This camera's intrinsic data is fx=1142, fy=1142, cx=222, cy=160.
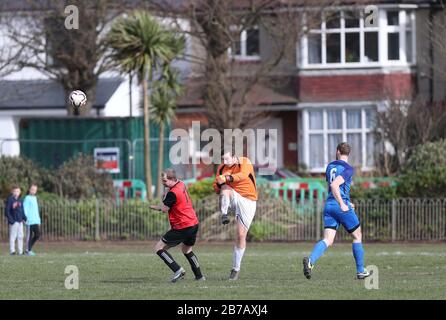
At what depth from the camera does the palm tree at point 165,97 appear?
37625mm

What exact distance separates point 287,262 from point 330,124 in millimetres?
23206

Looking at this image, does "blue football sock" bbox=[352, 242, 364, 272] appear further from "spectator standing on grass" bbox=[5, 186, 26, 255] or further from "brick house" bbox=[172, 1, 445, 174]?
"brick house" bbox=[172, 1, 445, 174]

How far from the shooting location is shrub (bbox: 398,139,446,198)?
31219 millimetres

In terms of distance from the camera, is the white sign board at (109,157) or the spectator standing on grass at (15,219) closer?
the spectator standing on grass at (15,219)

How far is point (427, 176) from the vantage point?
103 feet

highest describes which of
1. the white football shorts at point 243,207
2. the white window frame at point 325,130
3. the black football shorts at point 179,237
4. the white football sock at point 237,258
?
the white window frame at point 325,130

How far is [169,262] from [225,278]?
1.29m

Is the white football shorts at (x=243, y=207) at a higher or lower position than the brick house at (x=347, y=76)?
lower

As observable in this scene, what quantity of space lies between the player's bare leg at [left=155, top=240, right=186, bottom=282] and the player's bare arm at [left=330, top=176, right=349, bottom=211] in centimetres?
262

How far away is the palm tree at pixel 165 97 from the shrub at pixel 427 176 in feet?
29.6

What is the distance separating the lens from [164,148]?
41.7 meters

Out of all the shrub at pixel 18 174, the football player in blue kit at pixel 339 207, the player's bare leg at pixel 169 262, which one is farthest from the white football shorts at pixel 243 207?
the shrub at pixel 18 174

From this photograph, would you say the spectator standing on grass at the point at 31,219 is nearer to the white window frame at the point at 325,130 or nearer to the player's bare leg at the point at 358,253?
the player's bare leg at the point at 358,253
